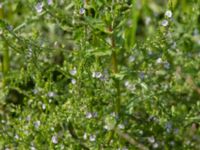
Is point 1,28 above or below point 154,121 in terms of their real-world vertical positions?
above

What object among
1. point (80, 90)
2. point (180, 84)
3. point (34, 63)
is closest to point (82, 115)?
point (80, 90)

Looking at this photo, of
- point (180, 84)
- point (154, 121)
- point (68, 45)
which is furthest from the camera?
point (68, 45)

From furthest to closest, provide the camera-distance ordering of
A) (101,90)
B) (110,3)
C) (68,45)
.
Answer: (68,45) < (101,90) < (110,3)

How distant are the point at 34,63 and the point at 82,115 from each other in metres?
0.27

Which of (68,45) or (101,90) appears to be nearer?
(101,90)

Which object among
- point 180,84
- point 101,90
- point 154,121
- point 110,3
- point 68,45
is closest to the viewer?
point 110,3

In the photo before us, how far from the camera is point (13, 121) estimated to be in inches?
93.2

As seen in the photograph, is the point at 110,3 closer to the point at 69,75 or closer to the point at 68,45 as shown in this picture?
the point at 69,75

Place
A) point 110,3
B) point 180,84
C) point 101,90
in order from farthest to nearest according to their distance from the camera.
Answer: point 180,84
point 101,90
point 110,3

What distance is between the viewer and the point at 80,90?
2082mm

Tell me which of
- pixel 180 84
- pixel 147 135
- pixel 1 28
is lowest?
pixel 147 135

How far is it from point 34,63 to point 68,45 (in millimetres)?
1742

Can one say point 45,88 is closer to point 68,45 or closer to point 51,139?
point 51,139

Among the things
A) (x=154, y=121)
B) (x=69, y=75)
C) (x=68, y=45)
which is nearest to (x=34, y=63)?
(x=69, y=75)
